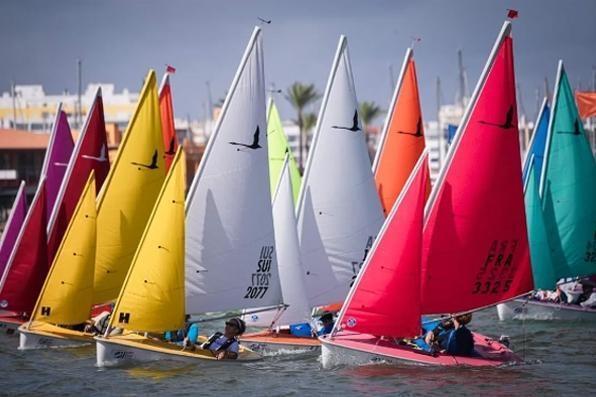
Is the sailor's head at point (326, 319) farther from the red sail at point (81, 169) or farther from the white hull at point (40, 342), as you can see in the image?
the red sail at point (81, 169)

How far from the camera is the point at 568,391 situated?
942 inches

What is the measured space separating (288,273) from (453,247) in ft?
15.7

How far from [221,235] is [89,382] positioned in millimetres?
4186

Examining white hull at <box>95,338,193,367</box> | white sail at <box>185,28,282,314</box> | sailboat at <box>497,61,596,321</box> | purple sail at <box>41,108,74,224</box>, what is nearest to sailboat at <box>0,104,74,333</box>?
purple sail at <box>41,108,74,224</box>

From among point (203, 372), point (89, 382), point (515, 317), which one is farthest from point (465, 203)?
point (515, 317)

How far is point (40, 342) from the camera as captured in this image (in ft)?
92.9

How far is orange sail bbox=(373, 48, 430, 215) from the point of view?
3312 cm

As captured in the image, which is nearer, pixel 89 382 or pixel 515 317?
pixel 89 382

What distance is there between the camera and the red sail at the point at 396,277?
24484 millimetres

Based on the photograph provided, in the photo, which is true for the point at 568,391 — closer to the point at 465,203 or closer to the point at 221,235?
the point at 465,203

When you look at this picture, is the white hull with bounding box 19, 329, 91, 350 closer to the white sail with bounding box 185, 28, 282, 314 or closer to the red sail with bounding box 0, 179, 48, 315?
the red sail with bounding box 0, 179, 48, 315

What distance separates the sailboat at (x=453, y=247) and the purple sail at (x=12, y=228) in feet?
37.3

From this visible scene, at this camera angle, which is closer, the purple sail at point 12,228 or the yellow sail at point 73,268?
the yellow sail at point 73,268

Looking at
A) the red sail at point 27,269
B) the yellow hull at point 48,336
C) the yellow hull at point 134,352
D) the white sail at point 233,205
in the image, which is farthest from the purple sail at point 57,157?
the yellow hull at point 134,352
